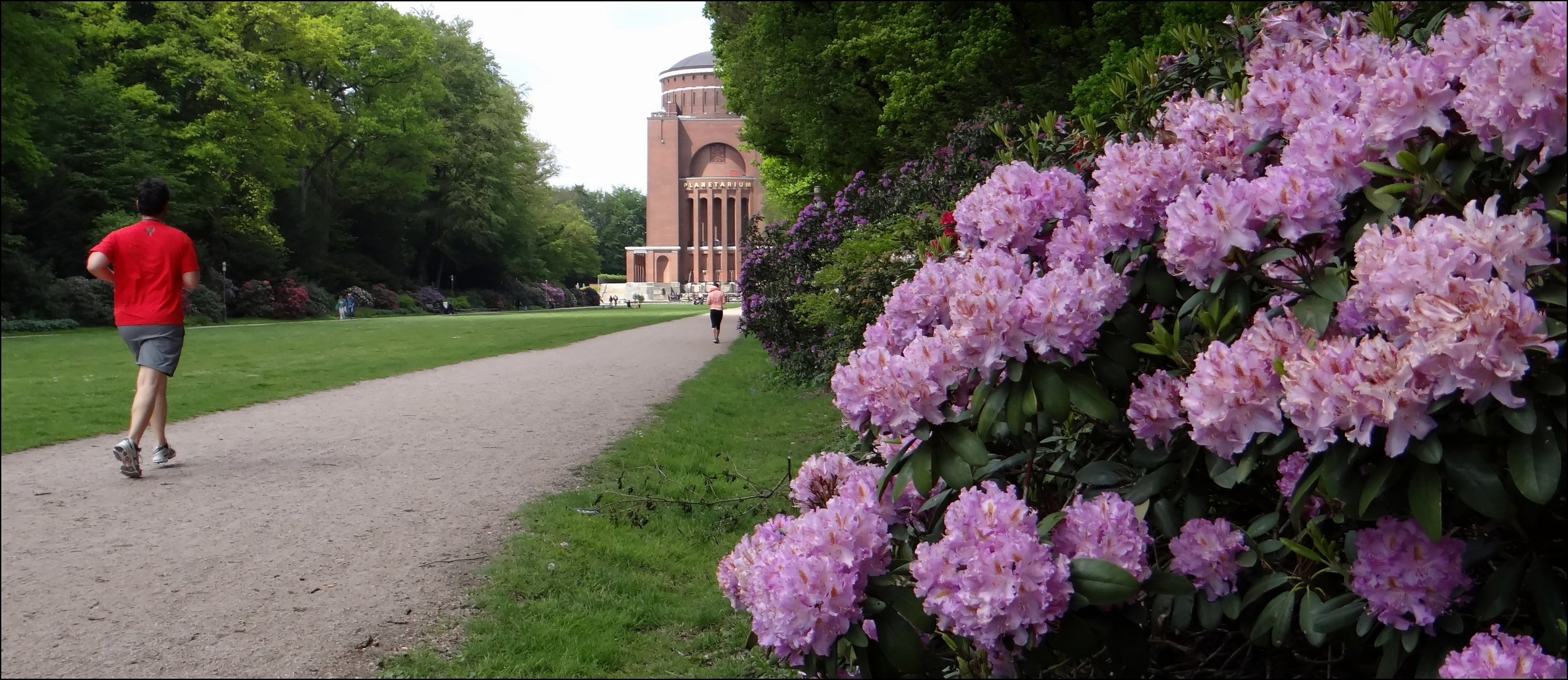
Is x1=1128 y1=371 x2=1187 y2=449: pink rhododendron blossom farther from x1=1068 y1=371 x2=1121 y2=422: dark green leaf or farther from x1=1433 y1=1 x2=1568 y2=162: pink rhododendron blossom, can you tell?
x1=1433 y1=1 x2=1568 y2=162: pink rhododendron blossom

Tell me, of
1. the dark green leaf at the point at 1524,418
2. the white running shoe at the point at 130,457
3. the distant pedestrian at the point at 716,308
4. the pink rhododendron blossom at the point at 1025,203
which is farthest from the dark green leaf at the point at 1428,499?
the distant pedestrian at the point at 716,308

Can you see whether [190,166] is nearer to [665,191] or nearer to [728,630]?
[728,630]

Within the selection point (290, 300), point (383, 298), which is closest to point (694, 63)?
point (383, 298)

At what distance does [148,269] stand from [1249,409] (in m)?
6.51

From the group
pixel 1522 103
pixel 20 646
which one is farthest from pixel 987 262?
pixel 20 646

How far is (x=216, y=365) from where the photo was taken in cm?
1454

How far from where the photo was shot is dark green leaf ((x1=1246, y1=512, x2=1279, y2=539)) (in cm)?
187

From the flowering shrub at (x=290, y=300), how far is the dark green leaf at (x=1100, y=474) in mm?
40498

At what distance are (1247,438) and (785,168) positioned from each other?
28.2m

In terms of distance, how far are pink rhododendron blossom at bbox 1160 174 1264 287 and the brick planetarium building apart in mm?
93546

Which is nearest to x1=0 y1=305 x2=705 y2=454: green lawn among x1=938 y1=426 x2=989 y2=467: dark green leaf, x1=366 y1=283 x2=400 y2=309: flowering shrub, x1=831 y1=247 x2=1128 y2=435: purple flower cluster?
x1=831 y1=247 x2=1128 y2=435: purple flower cluster

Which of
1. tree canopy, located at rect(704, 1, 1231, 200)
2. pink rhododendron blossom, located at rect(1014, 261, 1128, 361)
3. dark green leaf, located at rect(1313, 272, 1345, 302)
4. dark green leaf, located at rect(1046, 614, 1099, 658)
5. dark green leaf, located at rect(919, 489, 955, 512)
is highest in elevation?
tree canopy, located at rect(704, 1, 1231, 200)

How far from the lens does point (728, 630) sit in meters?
3.88

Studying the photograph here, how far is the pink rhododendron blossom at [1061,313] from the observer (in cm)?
188
